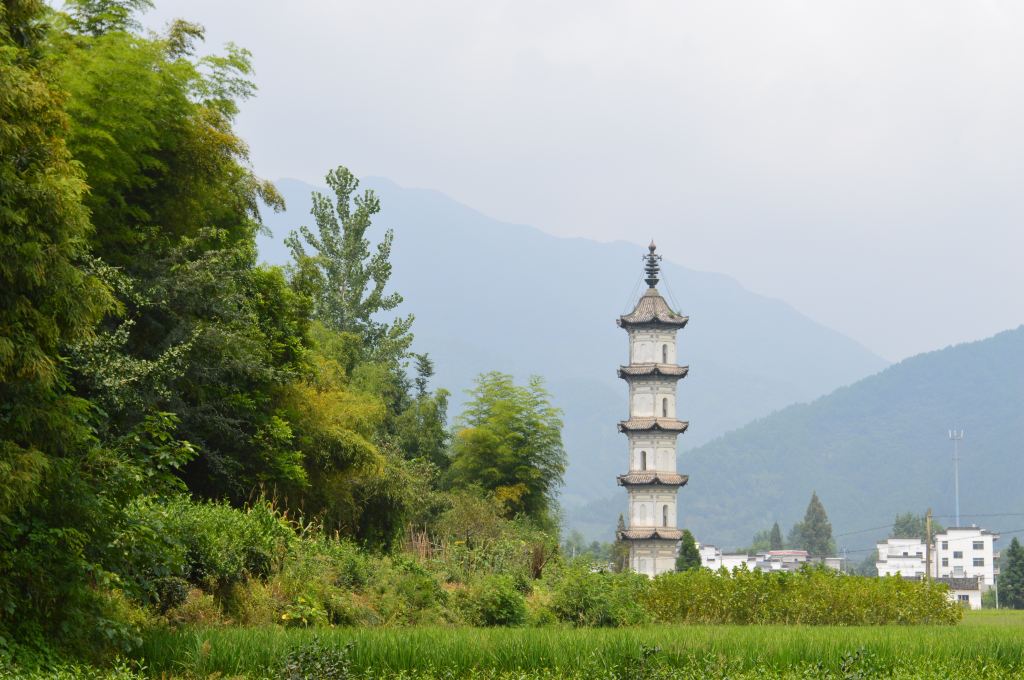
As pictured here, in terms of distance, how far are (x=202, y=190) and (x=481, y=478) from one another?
1008 inches

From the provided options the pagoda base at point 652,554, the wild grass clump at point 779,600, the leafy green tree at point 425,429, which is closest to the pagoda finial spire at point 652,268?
the pagoda base at point 652,554

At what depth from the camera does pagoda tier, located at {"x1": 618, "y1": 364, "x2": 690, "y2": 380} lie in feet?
233

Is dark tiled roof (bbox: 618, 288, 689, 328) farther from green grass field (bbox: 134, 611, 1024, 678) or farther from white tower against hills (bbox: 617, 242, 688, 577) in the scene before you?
green grass field (bbox: 134, 611, 1024, 678)

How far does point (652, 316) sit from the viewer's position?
7150 cm

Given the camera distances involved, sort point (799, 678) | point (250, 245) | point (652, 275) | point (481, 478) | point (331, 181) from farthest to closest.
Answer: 1. point (652, 275)
2. point (331, 181)
3. point (481, 478)
4. point (250, 245)
5. point (799, 678)

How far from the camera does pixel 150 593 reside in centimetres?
1433

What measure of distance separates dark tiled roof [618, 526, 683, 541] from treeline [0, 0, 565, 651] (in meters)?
24.6

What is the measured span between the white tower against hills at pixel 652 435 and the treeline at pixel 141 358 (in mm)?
Result: 25170

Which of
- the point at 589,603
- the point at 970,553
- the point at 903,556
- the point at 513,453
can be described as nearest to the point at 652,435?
the point at 513,453

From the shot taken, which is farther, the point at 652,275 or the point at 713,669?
the point at 652,275

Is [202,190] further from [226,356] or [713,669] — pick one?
[713,669]

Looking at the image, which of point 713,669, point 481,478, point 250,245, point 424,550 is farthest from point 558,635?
point 481,478

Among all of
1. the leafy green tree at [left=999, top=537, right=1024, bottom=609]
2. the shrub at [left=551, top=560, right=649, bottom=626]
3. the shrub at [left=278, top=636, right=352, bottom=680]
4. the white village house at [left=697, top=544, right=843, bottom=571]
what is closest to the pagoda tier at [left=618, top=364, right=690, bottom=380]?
the leafy green tree at [left=999, top=537, right=1024, bottom=609]

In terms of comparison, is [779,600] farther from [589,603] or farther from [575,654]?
[575,654]
